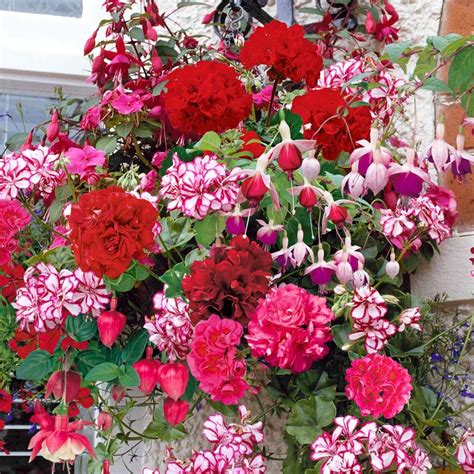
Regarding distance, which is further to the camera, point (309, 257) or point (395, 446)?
point (309, 257)

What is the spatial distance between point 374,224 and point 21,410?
100cm

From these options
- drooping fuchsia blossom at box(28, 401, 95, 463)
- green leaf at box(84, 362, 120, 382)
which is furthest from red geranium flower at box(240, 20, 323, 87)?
drooping fuchsia blossom at box(28, 401, 95, 463)

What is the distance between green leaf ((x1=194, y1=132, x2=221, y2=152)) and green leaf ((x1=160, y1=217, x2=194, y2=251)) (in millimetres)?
121

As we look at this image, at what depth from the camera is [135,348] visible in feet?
4.65

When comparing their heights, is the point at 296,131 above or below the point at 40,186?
above

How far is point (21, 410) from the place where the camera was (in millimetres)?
2084

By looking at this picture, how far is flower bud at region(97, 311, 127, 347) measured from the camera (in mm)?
1361

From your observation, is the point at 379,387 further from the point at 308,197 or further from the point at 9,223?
the point at 9,223

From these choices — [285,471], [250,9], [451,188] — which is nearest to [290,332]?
[285,471]

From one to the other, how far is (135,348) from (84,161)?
0.33 m

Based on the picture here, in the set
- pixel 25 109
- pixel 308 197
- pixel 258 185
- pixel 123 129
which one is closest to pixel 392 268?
pixel 308 197

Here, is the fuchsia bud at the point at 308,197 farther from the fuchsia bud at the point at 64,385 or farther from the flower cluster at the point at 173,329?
the fuchsia bud at the point at 64,385

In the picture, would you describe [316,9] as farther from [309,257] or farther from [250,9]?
[309,257]

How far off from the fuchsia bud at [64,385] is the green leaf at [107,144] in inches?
17.0
